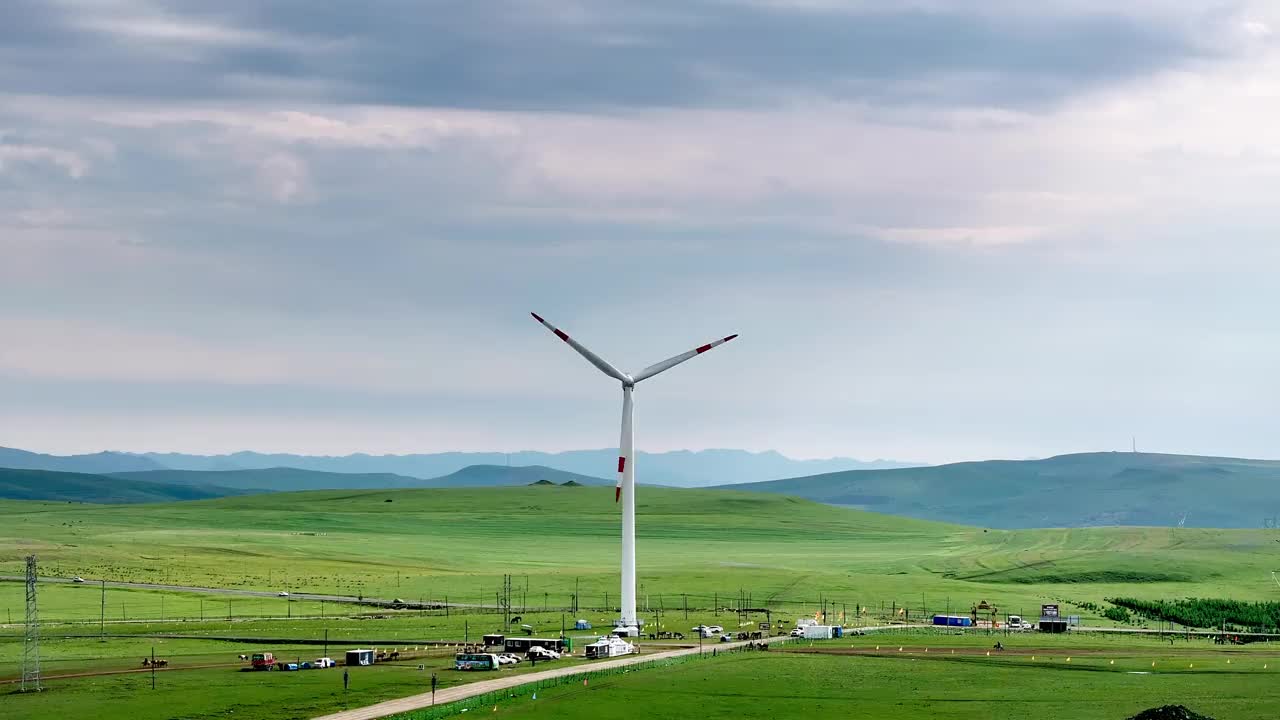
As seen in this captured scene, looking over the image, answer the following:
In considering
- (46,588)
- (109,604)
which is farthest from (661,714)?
(46,588)

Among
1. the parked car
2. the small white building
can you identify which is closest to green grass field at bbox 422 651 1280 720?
the small white building

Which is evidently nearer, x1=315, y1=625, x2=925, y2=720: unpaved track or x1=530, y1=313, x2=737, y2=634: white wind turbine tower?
x1=315, y1=625, x2=925, y2=720: unpaved track

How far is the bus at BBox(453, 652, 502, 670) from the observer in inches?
4898

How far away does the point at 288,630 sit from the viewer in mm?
158875

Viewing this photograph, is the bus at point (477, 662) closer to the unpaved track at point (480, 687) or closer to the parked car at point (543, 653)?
the unpaved track at point (480, 687)

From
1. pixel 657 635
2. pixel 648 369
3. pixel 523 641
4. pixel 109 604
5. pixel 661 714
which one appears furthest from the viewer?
pixel 109 604

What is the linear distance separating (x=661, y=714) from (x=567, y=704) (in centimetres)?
637

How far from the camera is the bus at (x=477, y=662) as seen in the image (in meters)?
124

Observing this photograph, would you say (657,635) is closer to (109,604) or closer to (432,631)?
(432,631)

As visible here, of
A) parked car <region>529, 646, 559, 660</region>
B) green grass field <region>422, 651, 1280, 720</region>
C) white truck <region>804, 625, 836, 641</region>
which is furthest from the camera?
white truck <region>804, 625, 836, 641</region>

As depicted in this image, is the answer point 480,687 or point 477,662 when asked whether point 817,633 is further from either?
point 480,687

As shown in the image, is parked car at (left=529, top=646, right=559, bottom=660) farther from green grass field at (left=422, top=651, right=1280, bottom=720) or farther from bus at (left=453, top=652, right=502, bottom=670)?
green grass field at (left=422, top=651, right=1280, bottom=720)

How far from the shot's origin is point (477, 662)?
12475 centimetres

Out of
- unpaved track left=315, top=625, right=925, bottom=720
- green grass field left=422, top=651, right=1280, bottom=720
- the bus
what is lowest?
green grass field left=422, top=651, right=1280, bottom=720
